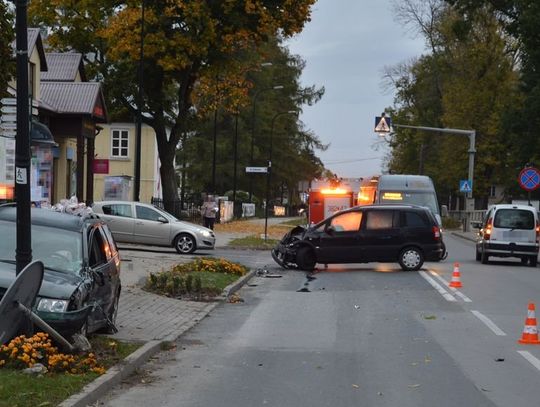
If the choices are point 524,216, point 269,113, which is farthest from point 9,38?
point 269,113

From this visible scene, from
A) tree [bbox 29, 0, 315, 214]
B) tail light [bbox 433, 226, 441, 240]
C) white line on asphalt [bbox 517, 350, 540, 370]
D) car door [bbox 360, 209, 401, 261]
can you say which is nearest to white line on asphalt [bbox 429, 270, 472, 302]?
tail light [bbox 433, 226, 441, 240]

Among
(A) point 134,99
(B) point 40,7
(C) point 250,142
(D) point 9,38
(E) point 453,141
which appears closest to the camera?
(D) point 9,38

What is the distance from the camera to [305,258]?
21625 mm

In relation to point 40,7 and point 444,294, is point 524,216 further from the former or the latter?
point 40,7

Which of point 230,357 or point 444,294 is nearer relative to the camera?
point 230,357

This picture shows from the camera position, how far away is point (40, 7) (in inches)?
1518

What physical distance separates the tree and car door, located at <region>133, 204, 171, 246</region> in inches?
404

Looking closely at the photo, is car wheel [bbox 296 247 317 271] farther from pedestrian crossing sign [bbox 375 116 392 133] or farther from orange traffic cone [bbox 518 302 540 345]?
pedestrian crossing sign [bbox 375 116 392 133]

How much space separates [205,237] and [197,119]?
18136mm

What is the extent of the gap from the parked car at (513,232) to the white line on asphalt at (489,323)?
1207 cm

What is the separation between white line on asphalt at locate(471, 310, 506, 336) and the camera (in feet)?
37.7

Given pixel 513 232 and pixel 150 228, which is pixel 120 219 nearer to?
pixel 150 228

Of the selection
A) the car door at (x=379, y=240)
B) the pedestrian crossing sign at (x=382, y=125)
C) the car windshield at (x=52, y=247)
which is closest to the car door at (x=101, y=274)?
the car windshield at (x=52, y=247)

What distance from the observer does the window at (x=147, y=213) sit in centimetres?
2661
